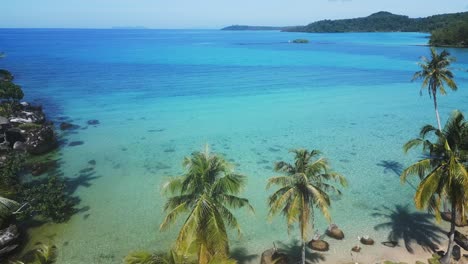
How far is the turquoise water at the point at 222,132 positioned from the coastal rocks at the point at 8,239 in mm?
1648

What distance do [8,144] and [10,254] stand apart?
19605 mm

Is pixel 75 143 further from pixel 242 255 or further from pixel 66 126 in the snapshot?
pixel 242 255

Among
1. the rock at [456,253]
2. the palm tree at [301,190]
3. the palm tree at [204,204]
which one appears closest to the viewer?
the palm tree at [204,204]

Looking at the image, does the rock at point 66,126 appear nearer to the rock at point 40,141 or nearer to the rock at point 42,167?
the rock at point 40,141

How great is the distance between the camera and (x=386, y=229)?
22.5 meters

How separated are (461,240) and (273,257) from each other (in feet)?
37.6

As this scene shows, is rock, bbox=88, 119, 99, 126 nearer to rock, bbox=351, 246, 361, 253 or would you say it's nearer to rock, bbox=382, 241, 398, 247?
rock, bbox=351, 246, 361, 253

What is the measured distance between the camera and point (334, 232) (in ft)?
71.4

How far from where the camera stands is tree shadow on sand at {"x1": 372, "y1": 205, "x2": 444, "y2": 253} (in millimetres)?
20877

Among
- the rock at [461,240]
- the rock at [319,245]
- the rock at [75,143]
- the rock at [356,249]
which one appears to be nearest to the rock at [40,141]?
the rock at [75,143]

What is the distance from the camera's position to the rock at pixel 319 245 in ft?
67.2

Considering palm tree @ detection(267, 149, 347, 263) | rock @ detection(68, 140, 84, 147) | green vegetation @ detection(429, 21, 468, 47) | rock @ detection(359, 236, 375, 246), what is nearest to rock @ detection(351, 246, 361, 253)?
rock @ detection(359, 236, 375, 246)

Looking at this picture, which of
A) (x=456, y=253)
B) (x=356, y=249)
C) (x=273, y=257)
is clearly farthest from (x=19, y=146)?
(x=456, y=253)

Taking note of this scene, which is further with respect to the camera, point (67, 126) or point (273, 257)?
point (67, 126)
